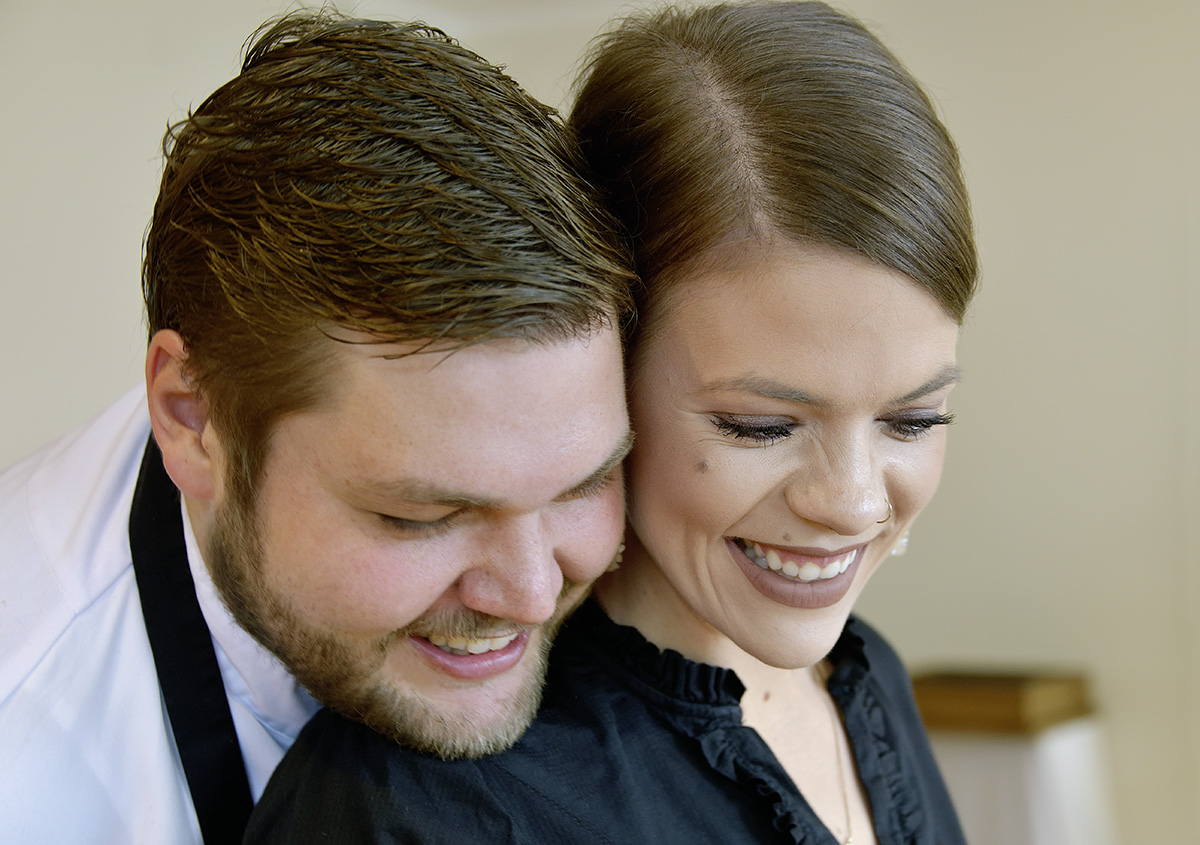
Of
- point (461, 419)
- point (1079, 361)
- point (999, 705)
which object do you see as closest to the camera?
point (461, 419)

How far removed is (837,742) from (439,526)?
0.57m

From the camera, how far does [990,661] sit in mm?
2984

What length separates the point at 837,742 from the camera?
1225mm

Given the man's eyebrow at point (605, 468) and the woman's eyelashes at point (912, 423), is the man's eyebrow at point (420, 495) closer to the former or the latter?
the man's eyebrow at point (605, 468)

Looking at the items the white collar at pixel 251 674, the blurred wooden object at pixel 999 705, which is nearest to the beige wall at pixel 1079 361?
the blurred wooden object at pixel 999 705

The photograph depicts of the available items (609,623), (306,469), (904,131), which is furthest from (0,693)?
(904,131)

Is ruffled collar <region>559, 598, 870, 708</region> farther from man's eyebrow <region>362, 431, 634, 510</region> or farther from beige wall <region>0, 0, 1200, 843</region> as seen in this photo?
beige wall <region>0, 0, 1200, 843</region>

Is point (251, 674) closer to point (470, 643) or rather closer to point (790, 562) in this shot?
point (470, 643)

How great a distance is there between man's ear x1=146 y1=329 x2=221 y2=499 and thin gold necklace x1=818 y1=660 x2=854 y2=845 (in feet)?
2.33

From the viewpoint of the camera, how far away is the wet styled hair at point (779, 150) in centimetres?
92

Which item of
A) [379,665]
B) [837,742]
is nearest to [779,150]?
[379,665]

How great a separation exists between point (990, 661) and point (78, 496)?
243cm

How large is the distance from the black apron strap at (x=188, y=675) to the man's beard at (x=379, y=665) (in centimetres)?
15

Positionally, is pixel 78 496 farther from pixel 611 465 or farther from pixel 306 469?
pixel 611 465
